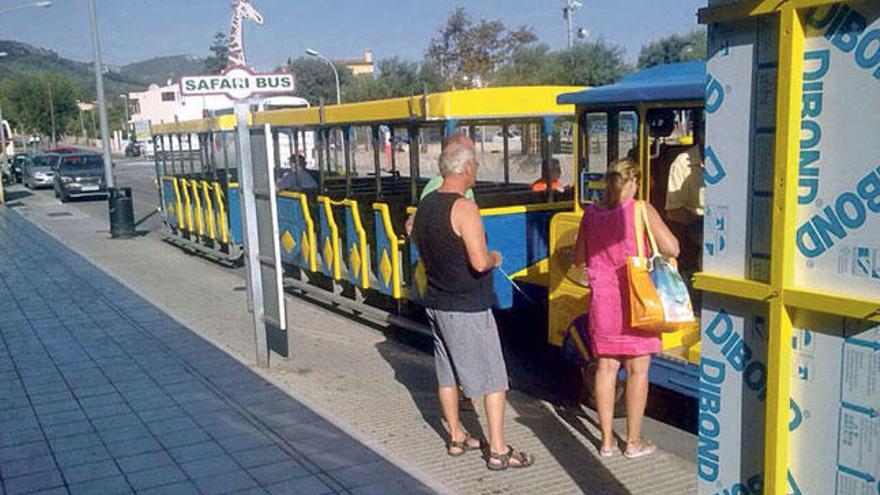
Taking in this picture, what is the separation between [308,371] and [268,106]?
898 cm

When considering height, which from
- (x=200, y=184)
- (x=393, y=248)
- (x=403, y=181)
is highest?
(x=403, y=181)

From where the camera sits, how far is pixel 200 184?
13.6 m

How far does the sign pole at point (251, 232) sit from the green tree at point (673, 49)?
38.8m

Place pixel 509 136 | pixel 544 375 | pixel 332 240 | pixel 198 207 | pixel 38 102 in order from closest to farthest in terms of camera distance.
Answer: pixel 544 375
pixel 509 136
pixel 332 240
pixel 198 207
pixel 38 102

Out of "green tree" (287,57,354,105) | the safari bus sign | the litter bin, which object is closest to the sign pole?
the safari bus sign

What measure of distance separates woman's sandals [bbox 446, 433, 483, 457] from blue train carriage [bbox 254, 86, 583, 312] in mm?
2188

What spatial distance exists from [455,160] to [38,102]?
85136 mm

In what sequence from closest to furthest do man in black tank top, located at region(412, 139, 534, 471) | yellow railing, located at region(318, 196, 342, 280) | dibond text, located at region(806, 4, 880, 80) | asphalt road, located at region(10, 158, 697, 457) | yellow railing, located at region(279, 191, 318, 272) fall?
dibond text, located at region(806, 4, 880, 80)
man in black tank top, located at region(412, 139, 534, 471)
asphalt road, located at region(10, 158, 697, 457)
yellow railing, located at region(318, 196, 342, 280)
yellow railing, located at region(279, 191, 318, 272)

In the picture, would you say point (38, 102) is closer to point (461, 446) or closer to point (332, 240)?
point (332, 240)

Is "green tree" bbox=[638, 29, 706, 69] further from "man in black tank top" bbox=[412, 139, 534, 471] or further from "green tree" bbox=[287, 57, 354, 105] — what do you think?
"man in black tank top" bbox=[412, 139, 534, 471]

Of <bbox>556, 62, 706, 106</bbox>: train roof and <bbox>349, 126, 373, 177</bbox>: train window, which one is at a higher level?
<bbox>556, 62, 706, 106</bbox>: train roof

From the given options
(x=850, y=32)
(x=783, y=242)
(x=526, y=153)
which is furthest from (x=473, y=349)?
(x=526, y=153)

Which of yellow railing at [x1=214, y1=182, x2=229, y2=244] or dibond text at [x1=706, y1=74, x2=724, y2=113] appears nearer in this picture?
dibond text at [x1=706, y1=74, x2=724, y2=113]

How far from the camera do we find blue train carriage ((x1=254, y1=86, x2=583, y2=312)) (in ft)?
24.7
